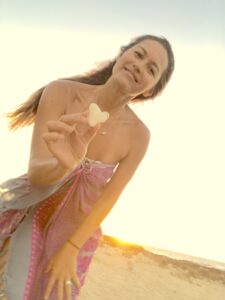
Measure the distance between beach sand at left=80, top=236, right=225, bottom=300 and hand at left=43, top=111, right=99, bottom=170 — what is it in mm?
4279

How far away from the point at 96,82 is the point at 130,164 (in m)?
0.44

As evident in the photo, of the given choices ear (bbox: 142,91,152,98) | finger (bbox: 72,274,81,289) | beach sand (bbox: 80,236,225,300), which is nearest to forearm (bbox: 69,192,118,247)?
finger (bbox: 72,274,81,289)

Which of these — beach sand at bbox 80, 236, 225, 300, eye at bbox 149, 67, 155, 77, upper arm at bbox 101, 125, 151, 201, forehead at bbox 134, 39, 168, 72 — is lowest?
beach sand at bbox 80, 236, 225, 300

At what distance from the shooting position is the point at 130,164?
191cm

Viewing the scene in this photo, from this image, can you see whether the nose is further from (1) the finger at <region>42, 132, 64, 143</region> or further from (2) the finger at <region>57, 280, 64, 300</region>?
(2) the finger at <region>57, 280, 64, 300</region>

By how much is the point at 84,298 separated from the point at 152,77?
13.5 ft

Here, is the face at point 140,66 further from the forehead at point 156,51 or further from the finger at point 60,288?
the finger at point 60,288

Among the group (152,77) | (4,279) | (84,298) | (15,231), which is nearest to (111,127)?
(152,77)

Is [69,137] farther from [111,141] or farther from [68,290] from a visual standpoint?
[68,290]

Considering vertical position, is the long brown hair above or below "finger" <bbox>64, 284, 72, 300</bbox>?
above

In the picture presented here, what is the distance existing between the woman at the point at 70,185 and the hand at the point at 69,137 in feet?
0.39

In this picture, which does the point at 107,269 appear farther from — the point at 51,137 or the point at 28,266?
the point at 51,137

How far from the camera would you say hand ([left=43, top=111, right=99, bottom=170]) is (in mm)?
1361

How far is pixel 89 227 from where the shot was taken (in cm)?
179
